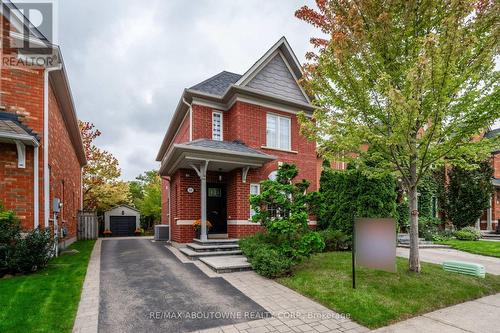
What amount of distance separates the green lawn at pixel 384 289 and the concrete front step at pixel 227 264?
1366mm

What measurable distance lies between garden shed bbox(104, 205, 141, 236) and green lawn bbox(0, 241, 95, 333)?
16509 mm

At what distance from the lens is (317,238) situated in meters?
7.22

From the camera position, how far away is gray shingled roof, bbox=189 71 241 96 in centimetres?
1315

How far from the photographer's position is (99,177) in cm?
2441

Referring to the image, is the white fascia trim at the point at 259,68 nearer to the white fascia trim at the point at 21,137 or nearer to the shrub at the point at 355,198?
the shrub at the point at 355,198

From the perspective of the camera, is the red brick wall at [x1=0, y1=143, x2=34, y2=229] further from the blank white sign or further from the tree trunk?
the tree trunk

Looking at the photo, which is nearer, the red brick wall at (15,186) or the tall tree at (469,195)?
the red brick wall at (15,186)

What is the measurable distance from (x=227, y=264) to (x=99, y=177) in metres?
21.2

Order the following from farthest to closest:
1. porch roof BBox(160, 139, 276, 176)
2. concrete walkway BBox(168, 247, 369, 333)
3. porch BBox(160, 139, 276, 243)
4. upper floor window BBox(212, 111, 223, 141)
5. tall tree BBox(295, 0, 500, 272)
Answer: upper floor window BBox(212, 111, 223, 141) → porch BBox(160, 139, 276, 243) → porch roof BBox(160, 139, 276, 176) → tall tree BBox(295, 0, 500, 272) → concrete walkway BBox(168, 247, 369, 333)

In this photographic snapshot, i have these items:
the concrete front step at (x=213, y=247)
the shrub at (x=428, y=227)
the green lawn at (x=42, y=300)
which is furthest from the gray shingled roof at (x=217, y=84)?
the shrub at (x=428, y=227)

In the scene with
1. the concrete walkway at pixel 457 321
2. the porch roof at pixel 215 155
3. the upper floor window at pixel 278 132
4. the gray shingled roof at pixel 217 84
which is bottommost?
the concrete walkway at pixel 457 321

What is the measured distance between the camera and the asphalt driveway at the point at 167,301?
13.7ft

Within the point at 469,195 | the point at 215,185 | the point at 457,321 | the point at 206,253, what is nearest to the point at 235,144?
the point at 215,185

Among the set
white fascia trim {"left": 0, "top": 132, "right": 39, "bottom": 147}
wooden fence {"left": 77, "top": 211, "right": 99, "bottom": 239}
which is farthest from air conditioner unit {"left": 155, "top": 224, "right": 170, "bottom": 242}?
white fascia trim {"left": 0, "top": 132, "right": 39, "bottom": 147}
